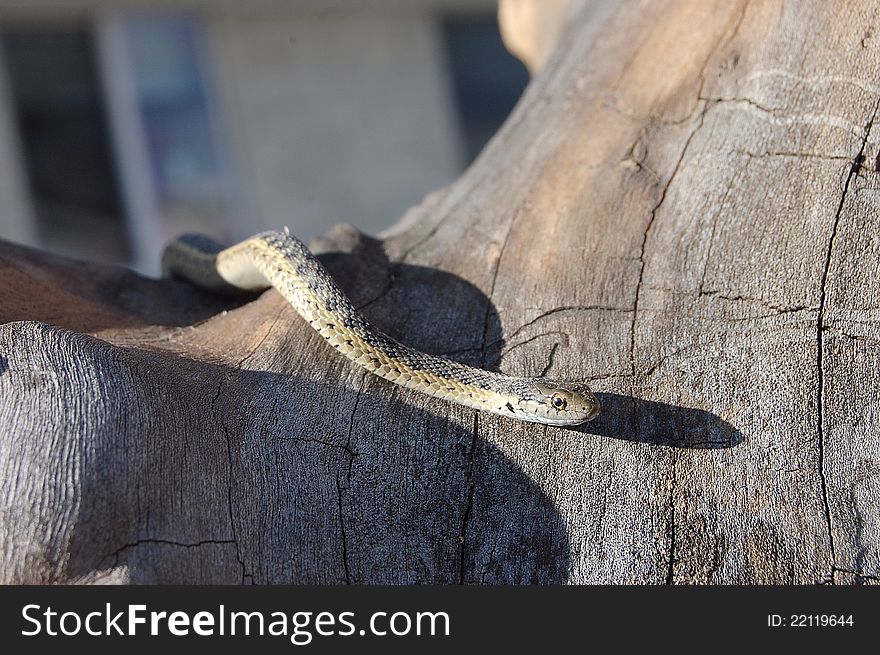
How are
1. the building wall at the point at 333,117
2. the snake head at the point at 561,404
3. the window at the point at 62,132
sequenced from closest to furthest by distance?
the snake head at the point at 561,404 < the window at the point at 62,132 < the building wall at the point at 333,117

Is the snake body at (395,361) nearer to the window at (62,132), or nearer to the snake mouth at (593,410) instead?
the snake mouth at (593,410)

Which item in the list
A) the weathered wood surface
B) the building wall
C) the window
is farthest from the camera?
the building wall

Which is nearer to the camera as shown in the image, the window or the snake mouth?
the snake mouth

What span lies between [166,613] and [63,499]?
0.42 meters

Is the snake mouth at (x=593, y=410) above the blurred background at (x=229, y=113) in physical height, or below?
below

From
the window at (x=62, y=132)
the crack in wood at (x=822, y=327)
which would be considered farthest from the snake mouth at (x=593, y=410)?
the window at (x=62, y=132)

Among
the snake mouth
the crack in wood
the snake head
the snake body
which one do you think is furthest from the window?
the crack in wood

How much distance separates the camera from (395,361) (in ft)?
Answer: 10.4

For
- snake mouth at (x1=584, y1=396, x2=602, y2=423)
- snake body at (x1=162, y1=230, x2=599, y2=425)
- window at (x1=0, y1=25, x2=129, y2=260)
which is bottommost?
snake mouth at (x1=584, y1=396, x2=602, y2=423)

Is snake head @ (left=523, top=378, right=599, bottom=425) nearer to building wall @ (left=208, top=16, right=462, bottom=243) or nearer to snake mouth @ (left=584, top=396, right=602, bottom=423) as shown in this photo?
snake mouth @ (left=584, top=396, right=602, bottom=423)

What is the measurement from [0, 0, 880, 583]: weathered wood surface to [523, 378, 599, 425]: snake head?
7cm

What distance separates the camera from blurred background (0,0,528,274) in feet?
32.7

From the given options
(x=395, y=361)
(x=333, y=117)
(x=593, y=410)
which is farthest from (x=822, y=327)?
(x=333, y=117)

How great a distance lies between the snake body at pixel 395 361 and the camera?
3.03 metres
